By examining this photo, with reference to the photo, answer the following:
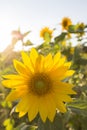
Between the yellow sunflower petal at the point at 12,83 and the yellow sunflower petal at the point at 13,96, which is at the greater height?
the yellow sunflower petal at the point at 12,83

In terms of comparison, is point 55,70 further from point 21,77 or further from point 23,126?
point 23,126

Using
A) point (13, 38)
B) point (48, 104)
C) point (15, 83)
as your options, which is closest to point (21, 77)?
point (15, 83)

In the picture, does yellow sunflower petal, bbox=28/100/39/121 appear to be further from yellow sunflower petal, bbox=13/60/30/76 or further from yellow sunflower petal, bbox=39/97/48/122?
yellow sunflower petal, bbox=13/60/30/76

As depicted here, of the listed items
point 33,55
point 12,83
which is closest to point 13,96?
point 12,83

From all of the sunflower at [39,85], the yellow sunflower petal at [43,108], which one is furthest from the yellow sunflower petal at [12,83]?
the yellow sunflower petal at [43,108]

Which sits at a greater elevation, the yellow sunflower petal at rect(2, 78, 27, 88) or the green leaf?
the yellow sunflower petal at rect(2, 78, 27, 88)

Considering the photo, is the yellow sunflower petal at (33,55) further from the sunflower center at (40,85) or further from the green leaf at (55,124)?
the green leaf at (55,124)

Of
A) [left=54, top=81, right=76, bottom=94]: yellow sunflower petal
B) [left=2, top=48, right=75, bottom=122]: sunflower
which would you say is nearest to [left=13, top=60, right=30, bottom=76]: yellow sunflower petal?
[left=2, top=48, right=75, bottom=122]: sunflower

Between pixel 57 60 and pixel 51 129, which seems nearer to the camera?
pixel 57 60
